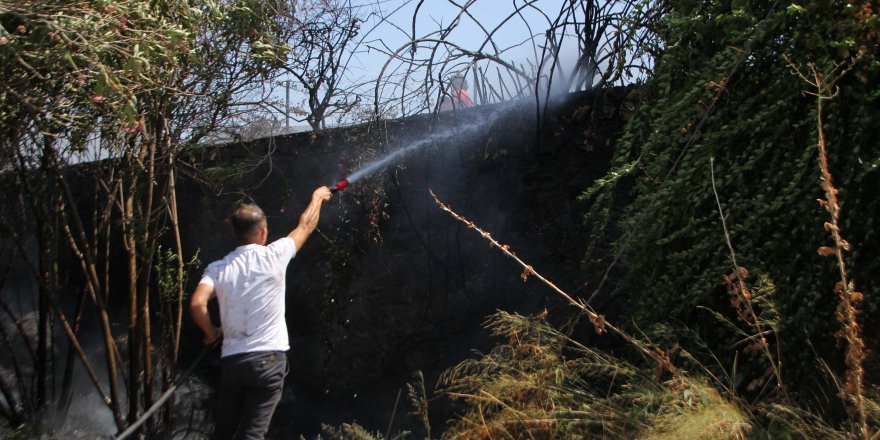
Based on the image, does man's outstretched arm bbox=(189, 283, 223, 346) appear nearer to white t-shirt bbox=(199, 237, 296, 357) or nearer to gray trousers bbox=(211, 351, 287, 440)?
white t-shirt bbox=(199, 237, 296, 357)

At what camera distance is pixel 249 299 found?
3.79 m

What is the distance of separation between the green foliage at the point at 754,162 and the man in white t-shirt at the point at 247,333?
5.95 feet

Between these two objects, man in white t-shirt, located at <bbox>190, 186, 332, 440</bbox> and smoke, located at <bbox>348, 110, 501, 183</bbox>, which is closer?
man in white t-shirt, located at <bbox>190, 186, 332, 440</bbox>

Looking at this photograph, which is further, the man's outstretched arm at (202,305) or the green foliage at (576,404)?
the man's outstretched arm at (202,305)

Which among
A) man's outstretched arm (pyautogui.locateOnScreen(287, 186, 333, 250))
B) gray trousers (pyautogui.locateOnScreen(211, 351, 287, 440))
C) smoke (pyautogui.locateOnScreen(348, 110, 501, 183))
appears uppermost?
smoke (pyautogui.locateOnScreen(348, 110, 501, 183))

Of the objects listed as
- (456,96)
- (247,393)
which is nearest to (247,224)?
(247,393)

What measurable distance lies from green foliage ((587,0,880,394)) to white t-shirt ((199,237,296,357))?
1.80 meters

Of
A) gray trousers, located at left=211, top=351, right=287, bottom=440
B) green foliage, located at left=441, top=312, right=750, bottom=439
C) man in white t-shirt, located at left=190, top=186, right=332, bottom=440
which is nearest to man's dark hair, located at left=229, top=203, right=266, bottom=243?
man in white t-shirt, located at left=190, top=186, right=332, bottom=440

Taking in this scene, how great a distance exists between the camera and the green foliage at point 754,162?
10.9 ft

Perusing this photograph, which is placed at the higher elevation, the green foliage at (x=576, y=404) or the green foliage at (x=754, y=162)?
the green foliage at (x=754, y=162)

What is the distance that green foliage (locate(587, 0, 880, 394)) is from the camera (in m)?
3.31

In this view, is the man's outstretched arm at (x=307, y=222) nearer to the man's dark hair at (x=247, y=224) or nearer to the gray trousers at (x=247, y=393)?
the man's dark hair at (x=247, y=224)

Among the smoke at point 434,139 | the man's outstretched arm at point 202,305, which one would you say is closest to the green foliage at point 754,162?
the smoke at point 434,139

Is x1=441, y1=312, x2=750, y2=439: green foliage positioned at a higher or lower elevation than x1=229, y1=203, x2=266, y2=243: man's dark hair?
lower
